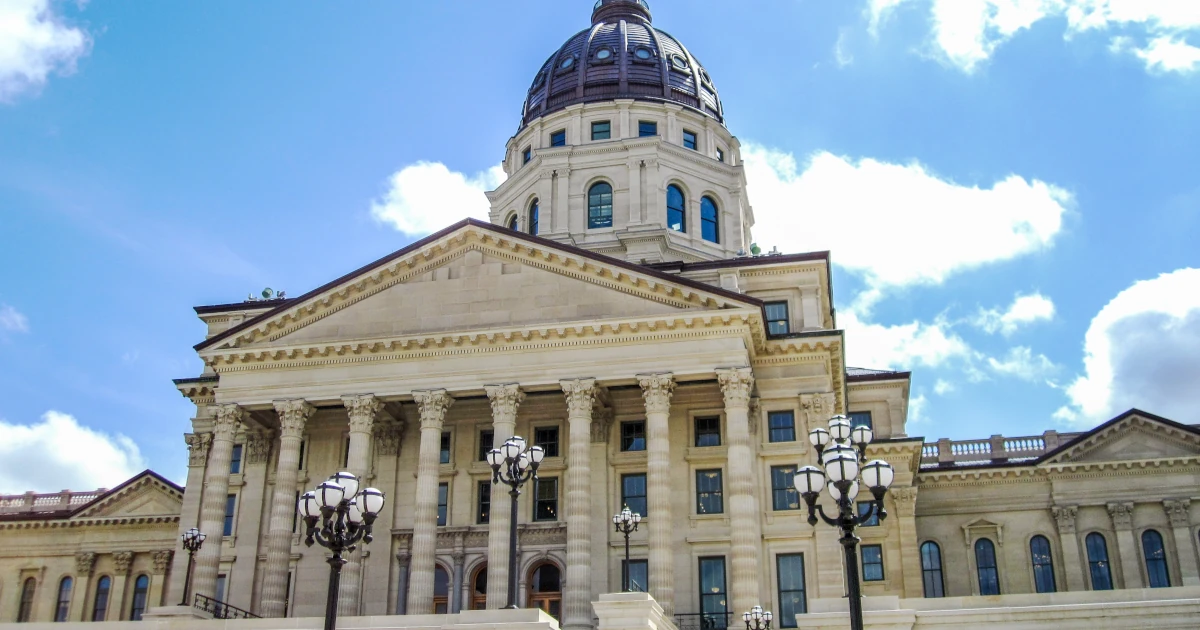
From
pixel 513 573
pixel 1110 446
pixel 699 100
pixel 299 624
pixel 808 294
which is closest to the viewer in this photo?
pixel 513 573

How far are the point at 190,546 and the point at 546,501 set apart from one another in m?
12.4

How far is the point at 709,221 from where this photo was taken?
59.9m

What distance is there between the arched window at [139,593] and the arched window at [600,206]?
2731 centimetres

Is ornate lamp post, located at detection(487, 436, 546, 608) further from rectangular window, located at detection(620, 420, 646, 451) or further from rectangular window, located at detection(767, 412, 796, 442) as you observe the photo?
rectangular window, located at detection(767, 412, 796, 442)

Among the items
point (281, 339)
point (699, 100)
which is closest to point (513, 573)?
point (281, 339)

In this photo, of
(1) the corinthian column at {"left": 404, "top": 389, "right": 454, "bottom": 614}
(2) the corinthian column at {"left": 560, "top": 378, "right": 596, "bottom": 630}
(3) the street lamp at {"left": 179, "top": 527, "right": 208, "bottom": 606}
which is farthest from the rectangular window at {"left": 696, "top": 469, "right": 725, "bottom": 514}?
(3) the street lamp at {"left": 179, "top": 527, "right": 208, "bottom": 606}

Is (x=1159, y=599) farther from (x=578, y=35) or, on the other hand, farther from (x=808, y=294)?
(x=578, y=35)

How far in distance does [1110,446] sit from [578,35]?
37.3 metres

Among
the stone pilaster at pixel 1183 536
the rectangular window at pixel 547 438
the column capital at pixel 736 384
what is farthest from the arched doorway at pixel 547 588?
the stone pilaster at pixel 1183 536

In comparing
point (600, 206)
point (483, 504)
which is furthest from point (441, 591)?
point (600, 206)

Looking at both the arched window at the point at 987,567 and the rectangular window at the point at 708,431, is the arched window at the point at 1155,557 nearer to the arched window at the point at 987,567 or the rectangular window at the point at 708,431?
the arched window at the point at 987,567

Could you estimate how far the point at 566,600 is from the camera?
37125 millimetres

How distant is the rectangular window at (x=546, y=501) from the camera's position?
41906mm

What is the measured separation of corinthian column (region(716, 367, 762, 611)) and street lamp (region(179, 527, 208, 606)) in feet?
58.1
